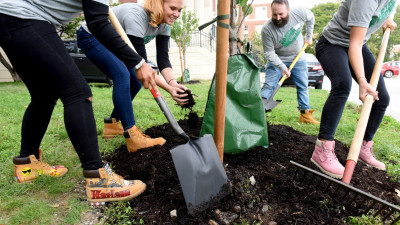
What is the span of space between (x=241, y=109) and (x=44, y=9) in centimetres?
147

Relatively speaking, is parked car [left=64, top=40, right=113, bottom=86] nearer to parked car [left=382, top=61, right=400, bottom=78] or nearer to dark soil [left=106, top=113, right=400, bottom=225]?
dark soil [left=106, top=113, right=400, bottom=225]

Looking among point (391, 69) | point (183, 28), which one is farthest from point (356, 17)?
point (391, 69)

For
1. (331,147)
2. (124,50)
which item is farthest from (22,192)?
(331,147)

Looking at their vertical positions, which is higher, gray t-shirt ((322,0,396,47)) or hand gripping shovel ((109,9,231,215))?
gray t-shirt ((322,0,396,47))

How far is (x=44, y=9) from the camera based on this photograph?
1.43 m

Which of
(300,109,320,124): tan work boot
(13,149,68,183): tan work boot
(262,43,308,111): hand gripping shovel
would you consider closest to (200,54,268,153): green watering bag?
(13,149,68,183): tan work boot

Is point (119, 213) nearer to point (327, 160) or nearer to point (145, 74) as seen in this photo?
point (145, 74)

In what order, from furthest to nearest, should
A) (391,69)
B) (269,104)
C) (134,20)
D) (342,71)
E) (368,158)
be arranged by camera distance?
1. (391,69)
2. (269,104)
3. (368,158)
4. (134,20)
5. (342,71)

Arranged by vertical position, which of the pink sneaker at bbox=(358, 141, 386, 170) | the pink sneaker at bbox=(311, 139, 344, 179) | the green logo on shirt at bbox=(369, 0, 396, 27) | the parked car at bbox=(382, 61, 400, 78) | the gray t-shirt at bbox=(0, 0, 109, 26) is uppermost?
the gray t-shirt at bbox=(0, 0, 109, 26)

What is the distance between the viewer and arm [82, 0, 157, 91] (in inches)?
54.4

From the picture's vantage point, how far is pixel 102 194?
5.26 feet

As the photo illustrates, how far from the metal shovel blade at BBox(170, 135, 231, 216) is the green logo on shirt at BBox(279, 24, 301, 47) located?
9.01 feet

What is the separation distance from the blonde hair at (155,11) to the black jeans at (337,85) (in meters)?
1.34

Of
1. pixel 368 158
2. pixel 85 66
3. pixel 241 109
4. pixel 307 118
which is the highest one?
pixel 241 109
